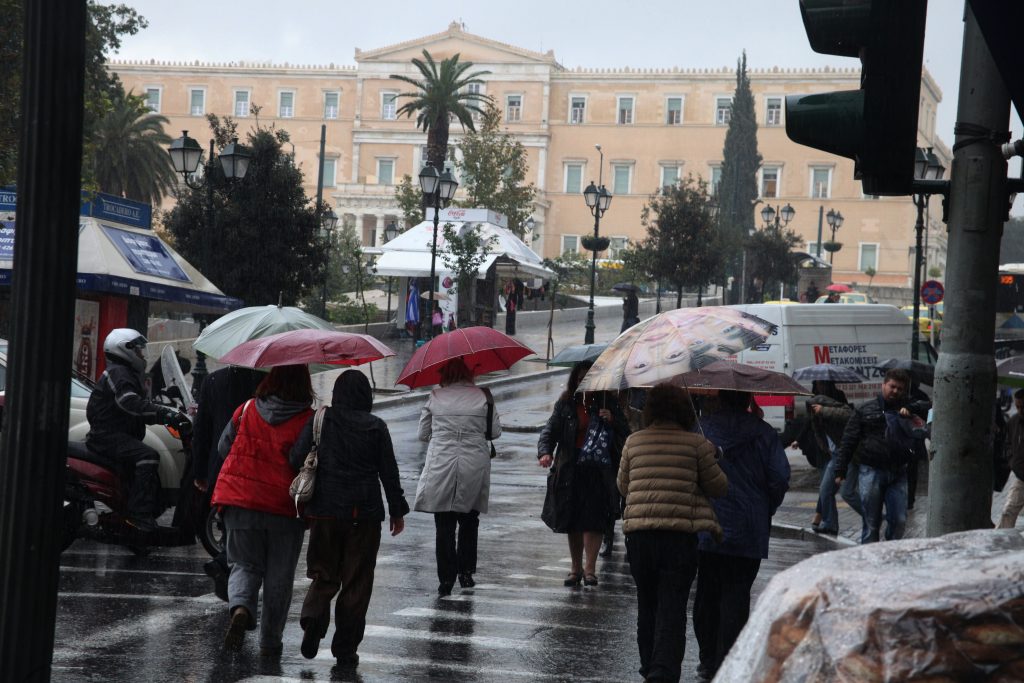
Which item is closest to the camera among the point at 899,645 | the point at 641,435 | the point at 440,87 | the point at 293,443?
the point at 899,645

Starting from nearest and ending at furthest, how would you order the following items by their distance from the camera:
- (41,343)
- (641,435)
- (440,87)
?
1. (41,343)
2. (641,435)
3. (440,87)

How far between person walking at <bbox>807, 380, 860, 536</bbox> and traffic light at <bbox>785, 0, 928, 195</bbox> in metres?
9.04

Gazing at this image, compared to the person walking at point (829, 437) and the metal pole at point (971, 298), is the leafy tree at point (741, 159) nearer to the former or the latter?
the person walking at point (829, 437)

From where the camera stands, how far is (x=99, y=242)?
1973 centimetres

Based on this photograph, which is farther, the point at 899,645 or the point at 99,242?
the point at 99,242

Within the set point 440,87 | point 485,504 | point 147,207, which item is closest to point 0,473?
point 485,504

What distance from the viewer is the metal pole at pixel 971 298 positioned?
478 cm

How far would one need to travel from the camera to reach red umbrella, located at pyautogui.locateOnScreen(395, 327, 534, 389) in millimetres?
10102

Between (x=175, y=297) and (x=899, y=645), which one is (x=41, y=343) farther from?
(x=175, y=297)

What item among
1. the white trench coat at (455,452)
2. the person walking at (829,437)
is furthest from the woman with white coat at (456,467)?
the person walking at (829,437)

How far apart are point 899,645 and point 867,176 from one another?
216 cm

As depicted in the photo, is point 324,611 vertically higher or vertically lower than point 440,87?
lower

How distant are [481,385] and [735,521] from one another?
25849mm

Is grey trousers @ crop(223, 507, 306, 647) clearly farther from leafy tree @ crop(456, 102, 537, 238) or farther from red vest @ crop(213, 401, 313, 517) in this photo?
leafy tree @ crop(456, 102, 537, 238)
